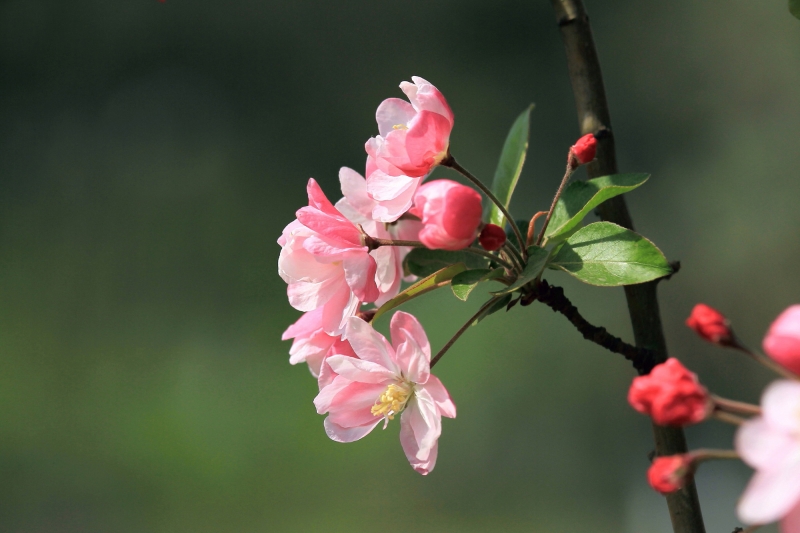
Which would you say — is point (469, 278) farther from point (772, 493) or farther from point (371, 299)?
point (772, 493)

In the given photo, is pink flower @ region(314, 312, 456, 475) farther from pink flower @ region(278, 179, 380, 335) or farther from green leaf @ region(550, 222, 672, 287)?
green leaf @ region(550, 222, 672, 287)

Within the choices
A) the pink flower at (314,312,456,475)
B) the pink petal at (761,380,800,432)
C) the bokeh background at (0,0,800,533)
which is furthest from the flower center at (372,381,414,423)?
the bokeh background at (0,0,800,533)

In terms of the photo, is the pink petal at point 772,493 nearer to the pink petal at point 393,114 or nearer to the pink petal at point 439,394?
the pink petal at point 439,394

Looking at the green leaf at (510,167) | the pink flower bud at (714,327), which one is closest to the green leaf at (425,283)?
the green leaf at (510,167)

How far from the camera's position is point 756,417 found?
333mm

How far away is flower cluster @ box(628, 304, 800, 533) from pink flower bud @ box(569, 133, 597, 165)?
230mm

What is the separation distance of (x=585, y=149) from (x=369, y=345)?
0.78ft

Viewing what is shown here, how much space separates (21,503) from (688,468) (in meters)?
4.29

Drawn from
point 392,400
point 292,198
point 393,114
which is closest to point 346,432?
point 392,400

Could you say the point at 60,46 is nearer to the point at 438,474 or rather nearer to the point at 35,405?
the point at 35,405

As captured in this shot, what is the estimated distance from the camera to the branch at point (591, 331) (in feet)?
1.94

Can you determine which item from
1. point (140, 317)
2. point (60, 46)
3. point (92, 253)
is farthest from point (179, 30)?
point (140, 317)

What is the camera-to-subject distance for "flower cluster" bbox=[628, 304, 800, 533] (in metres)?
0.30

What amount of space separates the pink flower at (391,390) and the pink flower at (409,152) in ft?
0.31
